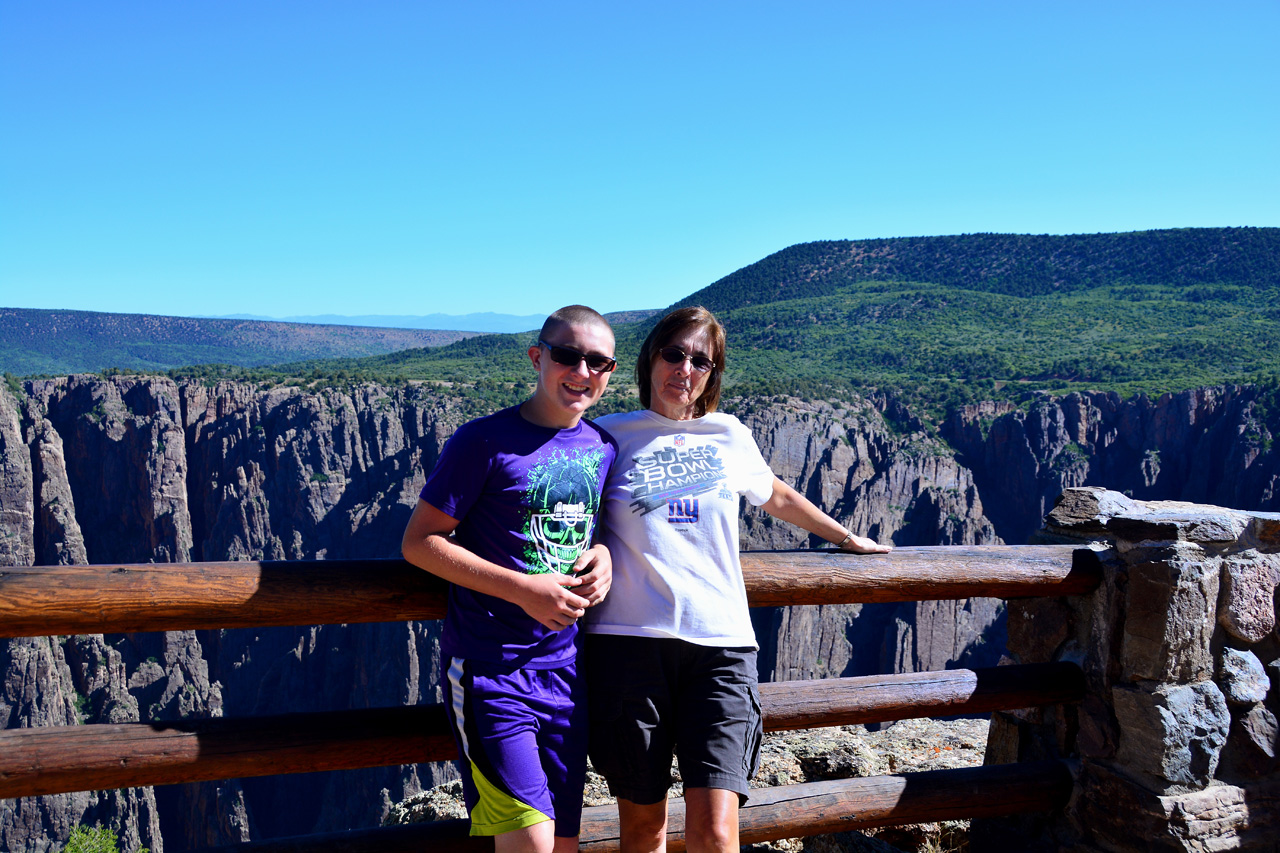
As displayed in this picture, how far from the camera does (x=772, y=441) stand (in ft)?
172

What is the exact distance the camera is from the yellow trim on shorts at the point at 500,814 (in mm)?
2143

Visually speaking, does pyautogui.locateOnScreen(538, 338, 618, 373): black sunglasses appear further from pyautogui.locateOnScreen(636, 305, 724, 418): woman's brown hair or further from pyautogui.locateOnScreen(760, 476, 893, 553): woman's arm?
pyautogui.locateOnScreen(760, 476, 893, 553): woman's arm

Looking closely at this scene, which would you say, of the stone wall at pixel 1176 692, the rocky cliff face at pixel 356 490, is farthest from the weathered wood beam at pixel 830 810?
the rocky cliff face at pixel 356 490

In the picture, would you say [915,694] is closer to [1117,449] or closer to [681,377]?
[681,377]

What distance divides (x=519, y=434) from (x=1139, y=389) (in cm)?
6479

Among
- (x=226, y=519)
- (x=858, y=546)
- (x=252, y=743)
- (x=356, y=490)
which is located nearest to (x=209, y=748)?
(x=252, y=743)

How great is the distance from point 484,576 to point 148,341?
175 m

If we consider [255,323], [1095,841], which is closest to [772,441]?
[1095,841]

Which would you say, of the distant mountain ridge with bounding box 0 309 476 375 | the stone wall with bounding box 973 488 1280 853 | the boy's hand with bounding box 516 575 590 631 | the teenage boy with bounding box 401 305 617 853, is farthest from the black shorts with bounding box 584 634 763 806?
the distant mountain ridge with bounding box 0 309 476 375

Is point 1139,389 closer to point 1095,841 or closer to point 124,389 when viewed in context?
point 1095,841

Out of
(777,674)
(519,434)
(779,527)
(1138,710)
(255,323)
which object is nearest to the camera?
(519,434)

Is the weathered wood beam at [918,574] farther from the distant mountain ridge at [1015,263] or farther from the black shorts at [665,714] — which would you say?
the distant mountain ridge at [1015,263]

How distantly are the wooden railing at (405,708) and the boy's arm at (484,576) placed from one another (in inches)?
15.1

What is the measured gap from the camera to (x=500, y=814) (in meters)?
2.15
